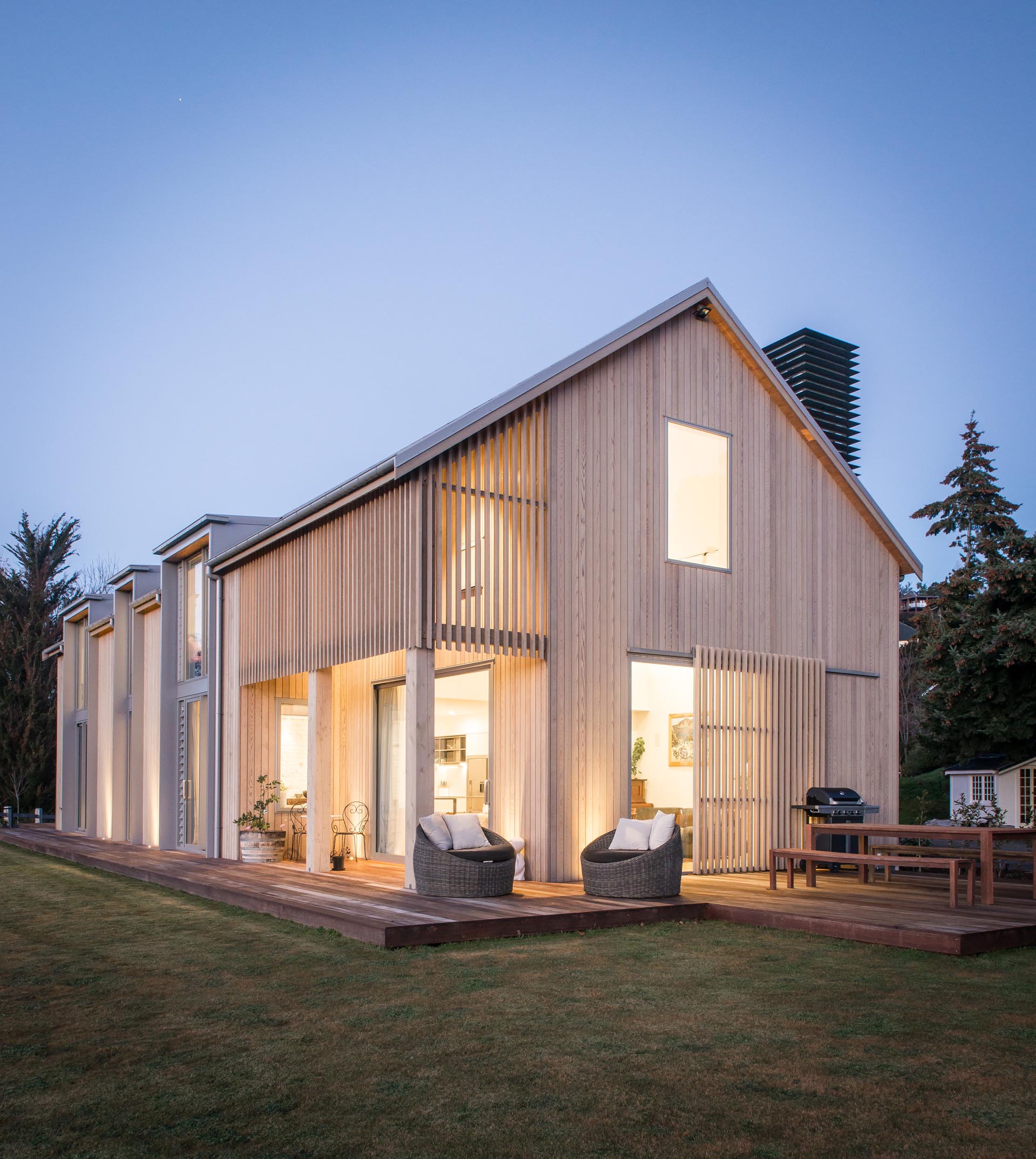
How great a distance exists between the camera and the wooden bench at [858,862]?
7918mm

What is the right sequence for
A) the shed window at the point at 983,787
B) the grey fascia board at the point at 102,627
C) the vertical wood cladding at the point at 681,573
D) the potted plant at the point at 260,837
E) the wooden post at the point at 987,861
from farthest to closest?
1. the shed window at the point at 983,787
2. the grey fascia board at the point at 102,627
3. the potted plant at the point at 260,837
4. the vertical wood cladding at the point at 681,573
5. the wooden post at the point at 987,861

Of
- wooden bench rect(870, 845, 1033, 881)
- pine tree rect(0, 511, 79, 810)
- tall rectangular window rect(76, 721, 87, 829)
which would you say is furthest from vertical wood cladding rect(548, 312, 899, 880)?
pine tree rect(0, 511, 79, 810)

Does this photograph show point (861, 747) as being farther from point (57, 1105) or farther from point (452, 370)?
point (452, 370)

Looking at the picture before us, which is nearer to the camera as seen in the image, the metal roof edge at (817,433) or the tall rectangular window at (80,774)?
the metal roof edge at (817,433)

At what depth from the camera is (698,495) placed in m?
11.5

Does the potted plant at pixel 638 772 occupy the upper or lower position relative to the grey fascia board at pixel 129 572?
lower

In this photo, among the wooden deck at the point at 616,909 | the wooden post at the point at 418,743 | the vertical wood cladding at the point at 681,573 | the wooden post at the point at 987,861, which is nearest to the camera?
the wooden deck at the point at 616,909

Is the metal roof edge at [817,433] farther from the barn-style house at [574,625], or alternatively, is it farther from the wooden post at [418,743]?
the wooden post at [418,743]

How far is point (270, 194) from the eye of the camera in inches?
2197

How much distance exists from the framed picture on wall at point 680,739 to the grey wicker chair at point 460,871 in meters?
4.94

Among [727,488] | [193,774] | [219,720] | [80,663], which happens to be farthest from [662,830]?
[80,663]

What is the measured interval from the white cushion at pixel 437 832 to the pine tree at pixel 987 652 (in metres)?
10.6

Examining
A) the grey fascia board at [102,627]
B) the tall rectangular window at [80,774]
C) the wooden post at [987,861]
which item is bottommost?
the tall rectangular window at [80,774]

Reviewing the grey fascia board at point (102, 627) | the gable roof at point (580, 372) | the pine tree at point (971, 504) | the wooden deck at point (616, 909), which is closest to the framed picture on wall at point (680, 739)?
the wooden deck at point (616, 909)
